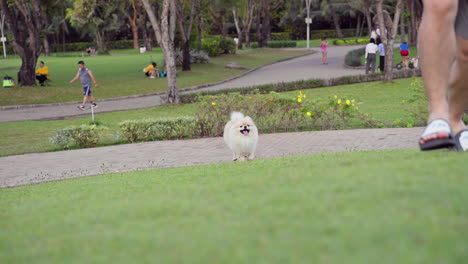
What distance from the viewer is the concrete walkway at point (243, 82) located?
25.6 metres

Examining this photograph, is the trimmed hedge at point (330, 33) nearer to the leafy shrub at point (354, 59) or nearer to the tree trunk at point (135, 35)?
the tree trunk at point (135, 35)

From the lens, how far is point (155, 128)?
1611cm

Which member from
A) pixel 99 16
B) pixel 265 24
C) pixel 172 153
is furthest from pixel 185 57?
pixel 99 16

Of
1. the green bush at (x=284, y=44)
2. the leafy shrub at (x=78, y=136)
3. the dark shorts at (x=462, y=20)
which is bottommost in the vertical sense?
the leafy shrub at (x=78, y=136)

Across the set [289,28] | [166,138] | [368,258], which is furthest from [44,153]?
[289,28]

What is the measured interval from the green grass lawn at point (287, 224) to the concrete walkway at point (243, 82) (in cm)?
2181

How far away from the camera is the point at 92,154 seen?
46.9ft

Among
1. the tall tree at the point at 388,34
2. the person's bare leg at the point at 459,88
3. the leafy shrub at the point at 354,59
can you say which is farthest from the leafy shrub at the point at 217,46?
the person's bare leg at the point at 459,88

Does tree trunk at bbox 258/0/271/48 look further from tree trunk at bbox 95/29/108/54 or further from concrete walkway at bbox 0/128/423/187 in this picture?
concrete walkway at bbox 0/128/423/187

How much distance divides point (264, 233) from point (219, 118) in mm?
13636

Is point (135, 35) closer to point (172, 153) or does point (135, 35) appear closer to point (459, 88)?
point (172, 153)

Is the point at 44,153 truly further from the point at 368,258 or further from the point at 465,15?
the point at 368,258

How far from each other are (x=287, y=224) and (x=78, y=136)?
14.0 m

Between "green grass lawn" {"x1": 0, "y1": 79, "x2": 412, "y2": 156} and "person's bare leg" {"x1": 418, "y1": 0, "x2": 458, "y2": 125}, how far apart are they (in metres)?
10.7
